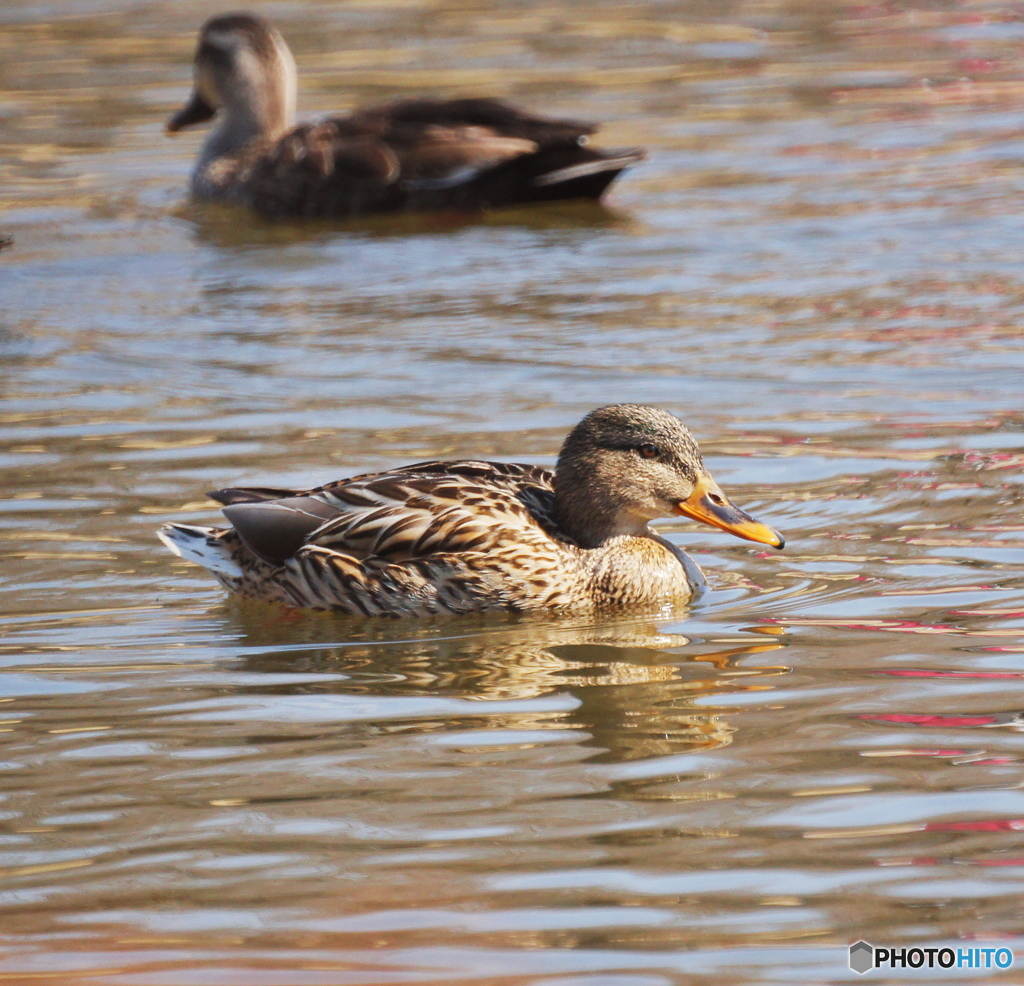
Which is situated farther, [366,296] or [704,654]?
[366,296]

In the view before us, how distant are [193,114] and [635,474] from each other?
30.9 ft

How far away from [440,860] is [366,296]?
719 cm

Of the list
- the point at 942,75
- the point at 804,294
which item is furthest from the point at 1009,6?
the point at 804,294

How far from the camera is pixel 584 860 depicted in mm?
4449

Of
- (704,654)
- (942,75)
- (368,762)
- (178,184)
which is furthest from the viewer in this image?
(942,75)

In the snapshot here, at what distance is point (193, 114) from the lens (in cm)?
1521

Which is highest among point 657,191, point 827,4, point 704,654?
point 827,4

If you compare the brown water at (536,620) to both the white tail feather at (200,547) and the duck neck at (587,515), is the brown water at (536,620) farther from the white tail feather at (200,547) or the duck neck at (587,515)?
the duck neck at (587,515)

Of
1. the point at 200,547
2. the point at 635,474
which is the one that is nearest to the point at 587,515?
the point at 635,474

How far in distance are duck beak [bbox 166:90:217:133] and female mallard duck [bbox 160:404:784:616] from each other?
28.9 ft

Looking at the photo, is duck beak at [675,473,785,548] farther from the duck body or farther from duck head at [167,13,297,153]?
duck head at [167,13,297,153]

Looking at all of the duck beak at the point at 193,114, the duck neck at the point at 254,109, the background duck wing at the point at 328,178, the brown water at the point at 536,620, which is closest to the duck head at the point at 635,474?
the brown water at the point at 536,620

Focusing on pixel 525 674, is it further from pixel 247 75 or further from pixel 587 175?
pixel 247 75

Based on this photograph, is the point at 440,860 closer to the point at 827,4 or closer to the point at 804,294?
the point at 804,294
